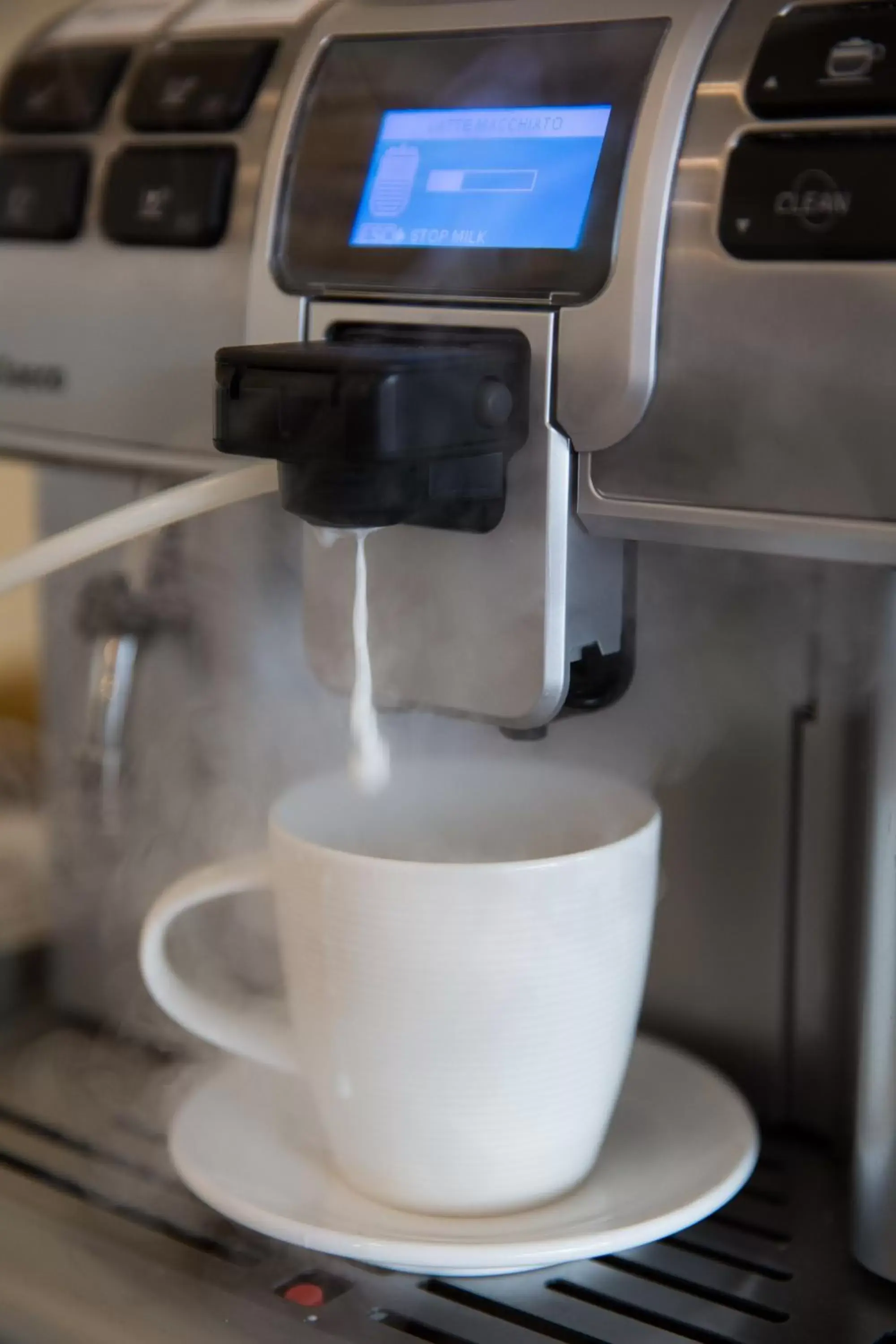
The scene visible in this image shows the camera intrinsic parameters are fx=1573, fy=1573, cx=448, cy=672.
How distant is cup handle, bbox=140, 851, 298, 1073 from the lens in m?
0.37

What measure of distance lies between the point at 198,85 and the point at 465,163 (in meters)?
0.10

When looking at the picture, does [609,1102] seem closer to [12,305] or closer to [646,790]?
[646,790]

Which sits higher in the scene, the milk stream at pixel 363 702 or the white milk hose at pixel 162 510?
the white milk hose at pixel 162 510

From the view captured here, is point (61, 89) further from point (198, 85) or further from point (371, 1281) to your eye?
point (371, 1281)

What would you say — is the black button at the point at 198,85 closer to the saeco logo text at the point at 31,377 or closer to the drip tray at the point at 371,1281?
the saeco logo text at the point at 31,377

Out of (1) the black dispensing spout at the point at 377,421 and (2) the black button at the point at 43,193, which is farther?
(2) the black button at the point at 43,193

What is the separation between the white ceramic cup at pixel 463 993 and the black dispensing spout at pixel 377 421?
0.08 meters

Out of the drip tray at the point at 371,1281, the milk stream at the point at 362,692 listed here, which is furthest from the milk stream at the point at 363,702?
the drip tray at the point at 371,1281

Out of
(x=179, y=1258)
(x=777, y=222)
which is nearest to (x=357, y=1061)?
(x=179, y=1258)

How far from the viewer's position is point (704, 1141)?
0.36 m

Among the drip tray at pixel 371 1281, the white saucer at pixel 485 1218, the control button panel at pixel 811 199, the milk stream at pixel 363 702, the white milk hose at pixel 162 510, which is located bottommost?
the drip tray at pixel 371 1281

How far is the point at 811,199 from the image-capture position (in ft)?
0.90

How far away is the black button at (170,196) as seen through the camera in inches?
14.4

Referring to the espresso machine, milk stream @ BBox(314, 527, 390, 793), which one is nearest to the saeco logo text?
the espresso machine
